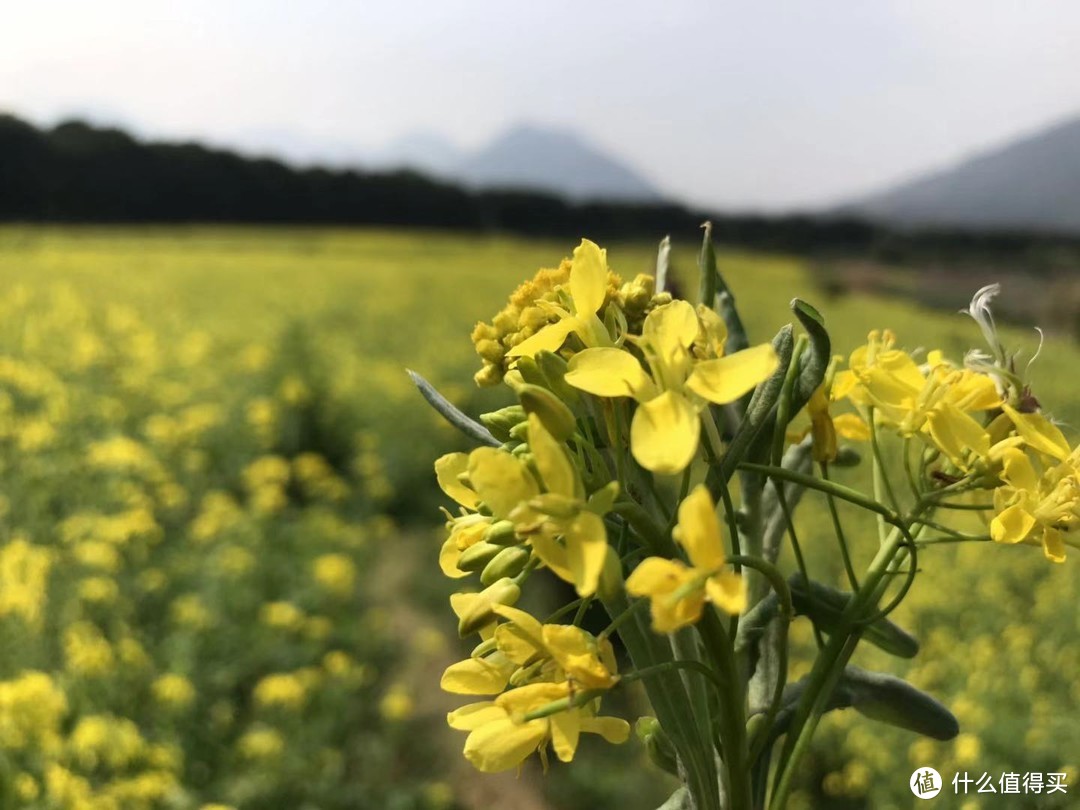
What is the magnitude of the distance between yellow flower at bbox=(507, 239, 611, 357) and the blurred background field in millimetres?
245

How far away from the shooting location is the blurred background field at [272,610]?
178 cm

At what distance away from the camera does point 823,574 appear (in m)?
3.31

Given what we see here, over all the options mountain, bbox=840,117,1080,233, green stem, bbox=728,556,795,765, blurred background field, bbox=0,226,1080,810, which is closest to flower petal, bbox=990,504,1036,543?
green stem, bbox=728,556,795,765

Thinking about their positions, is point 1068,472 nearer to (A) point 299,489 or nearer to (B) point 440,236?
(A) point 299,489

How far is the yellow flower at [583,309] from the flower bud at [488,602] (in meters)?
0.11

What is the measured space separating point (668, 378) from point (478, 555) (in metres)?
0.12

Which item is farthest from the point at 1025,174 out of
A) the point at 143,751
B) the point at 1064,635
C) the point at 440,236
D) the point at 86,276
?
the point at 143,751

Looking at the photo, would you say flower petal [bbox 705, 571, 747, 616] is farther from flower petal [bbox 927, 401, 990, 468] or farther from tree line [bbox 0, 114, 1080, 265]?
tree line [bbox 0, 114, 1080, 265]

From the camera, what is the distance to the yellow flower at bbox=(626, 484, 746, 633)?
0.30m

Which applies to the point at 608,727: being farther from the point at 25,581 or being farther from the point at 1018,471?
the point at 25,581

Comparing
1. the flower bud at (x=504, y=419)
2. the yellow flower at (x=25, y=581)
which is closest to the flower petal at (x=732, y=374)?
the flower bud at (x=504, y=419)

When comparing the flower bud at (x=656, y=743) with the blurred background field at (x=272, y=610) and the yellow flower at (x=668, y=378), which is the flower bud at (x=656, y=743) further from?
the blurred background field at (x=272, y=610)

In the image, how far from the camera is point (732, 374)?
13.3 inches

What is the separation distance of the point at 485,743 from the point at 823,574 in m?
3.22
